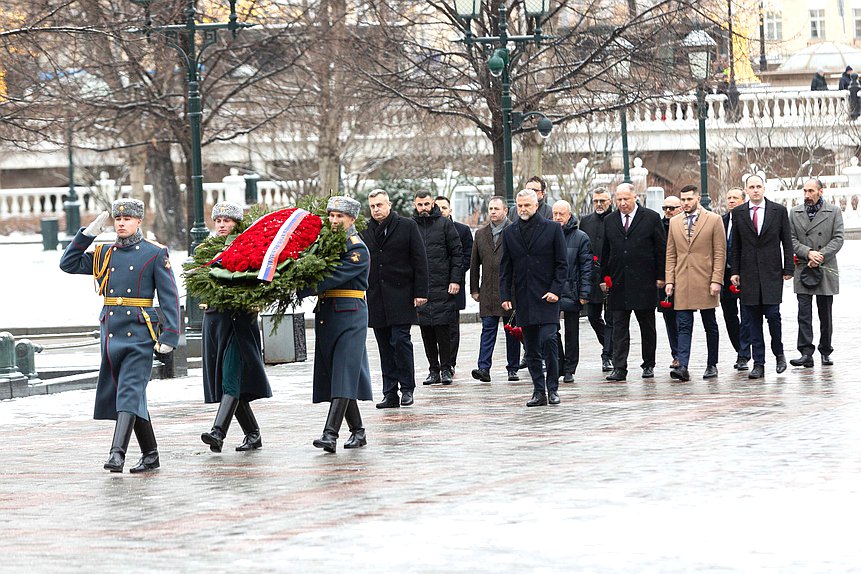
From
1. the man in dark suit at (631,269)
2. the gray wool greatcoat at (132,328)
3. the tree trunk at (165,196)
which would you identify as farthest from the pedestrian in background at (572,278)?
the tree trunk at (165,196)

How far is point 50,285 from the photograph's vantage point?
3306 cm

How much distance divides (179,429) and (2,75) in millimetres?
13727

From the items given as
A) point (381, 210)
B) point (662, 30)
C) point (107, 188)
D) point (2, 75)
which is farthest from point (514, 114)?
point (107, 188)

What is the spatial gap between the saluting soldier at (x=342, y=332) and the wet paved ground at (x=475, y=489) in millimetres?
327

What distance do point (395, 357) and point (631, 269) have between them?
9.21 ft

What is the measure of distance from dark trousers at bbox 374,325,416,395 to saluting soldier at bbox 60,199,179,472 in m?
3.31

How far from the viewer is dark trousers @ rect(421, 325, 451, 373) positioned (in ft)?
53.8

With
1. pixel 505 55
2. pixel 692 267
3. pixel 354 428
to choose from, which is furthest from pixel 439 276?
pixel 505 55

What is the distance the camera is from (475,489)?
990 centimetres

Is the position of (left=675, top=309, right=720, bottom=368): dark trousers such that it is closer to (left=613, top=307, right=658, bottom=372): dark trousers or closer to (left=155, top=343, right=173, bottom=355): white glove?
(left=613, top=307, right=658, bottom=372): dark trousers

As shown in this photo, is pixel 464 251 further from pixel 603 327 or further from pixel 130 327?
pixel 130 327

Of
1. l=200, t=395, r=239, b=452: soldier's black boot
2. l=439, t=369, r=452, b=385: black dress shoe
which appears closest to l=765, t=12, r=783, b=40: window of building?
l=439, t=369, r=452, b=385: black dress shoe

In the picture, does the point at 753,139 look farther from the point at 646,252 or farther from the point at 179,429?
the point at 179,429

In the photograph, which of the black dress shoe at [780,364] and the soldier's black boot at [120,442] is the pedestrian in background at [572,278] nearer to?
the black dress shoe at [780,364]
